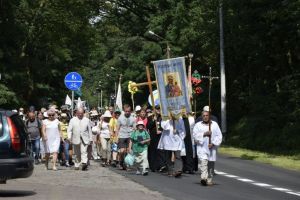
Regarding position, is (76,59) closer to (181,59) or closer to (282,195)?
(181,59)

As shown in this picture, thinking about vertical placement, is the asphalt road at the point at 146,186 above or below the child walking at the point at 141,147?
below

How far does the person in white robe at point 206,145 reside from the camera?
18.5 m

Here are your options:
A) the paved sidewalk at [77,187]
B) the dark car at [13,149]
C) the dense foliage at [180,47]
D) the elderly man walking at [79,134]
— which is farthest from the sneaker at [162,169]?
the dense foliage at [180,47]

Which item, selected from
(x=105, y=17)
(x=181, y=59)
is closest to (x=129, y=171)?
(x=181, y=59)

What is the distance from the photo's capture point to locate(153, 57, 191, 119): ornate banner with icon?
21.8 meters

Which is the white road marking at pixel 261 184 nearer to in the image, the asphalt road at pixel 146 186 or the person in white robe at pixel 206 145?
the asphalt road at pixel 146 186

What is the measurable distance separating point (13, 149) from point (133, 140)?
739 cm

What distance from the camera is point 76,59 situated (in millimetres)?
62062

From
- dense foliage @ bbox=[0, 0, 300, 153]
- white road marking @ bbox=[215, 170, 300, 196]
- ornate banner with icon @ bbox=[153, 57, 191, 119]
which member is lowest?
white road marking @ bbox=[215, 170, 300, 196]

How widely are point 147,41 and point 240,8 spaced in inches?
1005

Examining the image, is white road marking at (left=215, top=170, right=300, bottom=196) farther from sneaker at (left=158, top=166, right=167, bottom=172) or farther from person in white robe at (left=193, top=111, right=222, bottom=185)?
sneaker at (left=158, top=166, right=167, bottom=172)

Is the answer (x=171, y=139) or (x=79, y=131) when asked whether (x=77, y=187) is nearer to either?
(x=171, y=139)

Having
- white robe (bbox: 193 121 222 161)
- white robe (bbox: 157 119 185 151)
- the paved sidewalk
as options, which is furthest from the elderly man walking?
white robe (bbox: 193 121 222 161)

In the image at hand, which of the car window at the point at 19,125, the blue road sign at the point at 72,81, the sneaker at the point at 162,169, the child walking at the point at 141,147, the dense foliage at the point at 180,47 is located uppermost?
the dense foliage at the point at 180,47
